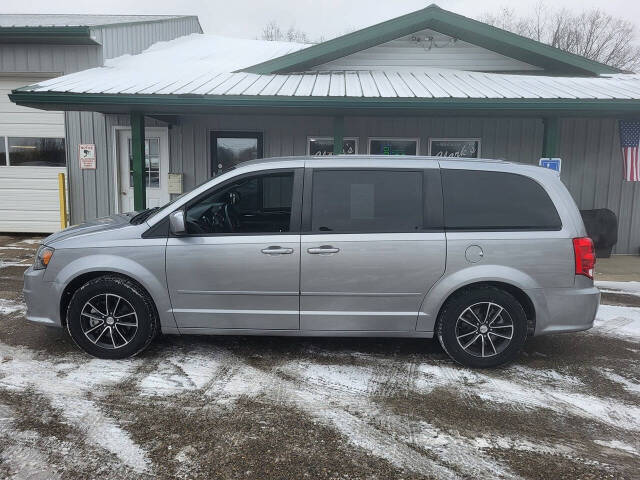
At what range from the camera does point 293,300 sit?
4.27m

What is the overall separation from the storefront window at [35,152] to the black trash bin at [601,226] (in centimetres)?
1111

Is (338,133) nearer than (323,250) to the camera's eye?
No

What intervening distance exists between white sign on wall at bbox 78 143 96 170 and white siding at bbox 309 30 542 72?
5112 mm

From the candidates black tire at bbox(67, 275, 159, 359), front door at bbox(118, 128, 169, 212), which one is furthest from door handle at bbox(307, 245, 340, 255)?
front door at bbox(118, 128, 169, 212)

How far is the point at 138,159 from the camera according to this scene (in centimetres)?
813

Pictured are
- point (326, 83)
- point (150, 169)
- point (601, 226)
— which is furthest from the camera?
point (150, 169)

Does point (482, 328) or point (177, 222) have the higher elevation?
point (177, 222)

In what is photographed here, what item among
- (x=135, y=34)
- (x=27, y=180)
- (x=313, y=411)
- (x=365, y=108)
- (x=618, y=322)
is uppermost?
(x=135, y=34)

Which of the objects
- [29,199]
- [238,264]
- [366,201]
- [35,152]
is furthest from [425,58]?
[29,199]

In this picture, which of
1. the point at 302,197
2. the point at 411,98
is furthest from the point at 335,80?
the point at 302,197

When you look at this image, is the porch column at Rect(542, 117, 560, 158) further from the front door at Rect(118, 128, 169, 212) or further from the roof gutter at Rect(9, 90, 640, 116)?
the front door at Rect(118, 128, 169, 212)

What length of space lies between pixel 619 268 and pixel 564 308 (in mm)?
5766

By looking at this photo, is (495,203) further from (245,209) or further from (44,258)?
(44,258)

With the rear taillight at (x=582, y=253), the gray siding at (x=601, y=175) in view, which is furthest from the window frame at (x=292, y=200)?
the gray siding at (x=601, y=175)
